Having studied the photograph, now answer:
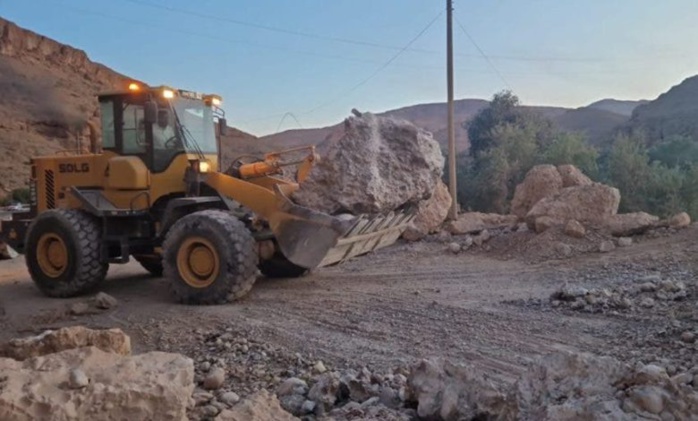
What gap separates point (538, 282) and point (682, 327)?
10.7ft

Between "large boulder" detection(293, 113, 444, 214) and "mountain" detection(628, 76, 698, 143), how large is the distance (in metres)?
30.7

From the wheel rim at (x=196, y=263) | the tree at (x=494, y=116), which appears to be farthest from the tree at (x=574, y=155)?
the wheel rim at (x=196, y=263)

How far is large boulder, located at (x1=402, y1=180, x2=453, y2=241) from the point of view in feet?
44.1

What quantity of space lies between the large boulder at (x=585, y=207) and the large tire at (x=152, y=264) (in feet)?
22.2

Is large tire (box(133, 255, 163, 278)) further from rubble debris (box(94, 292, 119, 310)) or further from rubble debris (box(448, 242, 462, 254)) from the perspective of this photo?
rubble debris (box(448, 242, 462, 254))

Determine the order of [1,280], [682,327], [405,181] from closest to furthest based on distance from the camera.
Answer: [682,327] < [405,181] < [1,280]

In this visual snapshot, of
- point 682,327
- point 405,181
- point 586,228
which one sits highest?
point 405,181

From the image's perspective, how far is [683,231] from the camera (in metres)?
11.3

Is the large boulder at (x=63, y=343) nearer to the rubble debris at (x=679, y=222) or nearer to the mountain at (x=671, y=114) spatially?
the rubble debris at (x=679, y=222)

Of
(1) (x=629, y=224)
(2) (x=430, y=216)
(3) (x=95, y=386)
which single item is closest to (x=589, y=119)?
(2) (x=430, y=216)

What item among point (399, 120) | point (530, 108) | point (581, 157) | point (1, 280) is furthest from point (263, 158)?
point (530, 108)

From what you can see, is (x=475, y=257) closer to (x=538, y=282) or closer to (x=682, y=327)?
(x=538, y=282)

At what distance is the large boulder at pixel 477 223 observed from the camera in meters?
13.6

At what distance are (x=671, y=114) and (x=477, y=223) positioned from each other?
4119 centimetres
